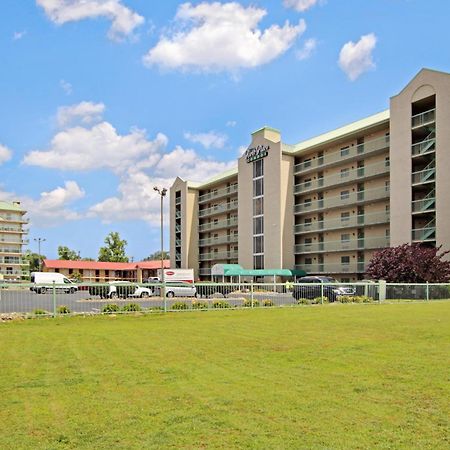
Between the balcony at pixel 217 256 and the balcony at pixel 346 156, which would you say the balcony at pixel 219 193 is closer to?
the balcony at pixel 217 256

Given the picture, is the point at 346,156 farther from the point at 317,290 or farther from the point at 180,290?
the point at 180,290

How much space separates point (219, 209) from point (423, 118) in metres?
36.7

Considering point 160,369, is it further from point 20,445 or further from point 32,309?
point 32,309

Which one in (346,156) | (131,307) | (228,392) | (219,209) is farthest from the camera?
(219,209)

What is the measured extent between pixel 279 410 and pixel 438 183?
41.0 m

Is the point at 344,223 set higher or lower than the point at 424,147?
lower

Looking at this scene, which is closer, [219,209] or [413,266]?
[413,266]

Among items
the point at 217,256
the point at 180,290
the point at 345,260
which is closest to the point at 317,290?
the point at 180,290

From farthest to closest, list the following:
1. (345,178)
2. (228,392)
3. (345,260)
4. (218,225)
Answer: (218,225) < (345,260) < (345,178) < (228,392)

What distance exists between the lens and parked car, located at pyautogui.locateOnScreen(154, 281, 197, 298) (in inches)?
871

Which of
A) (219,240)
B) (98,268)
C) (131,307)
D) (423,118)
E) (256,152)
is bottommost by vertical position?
(98,268)

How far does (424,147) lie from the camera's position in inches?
1745

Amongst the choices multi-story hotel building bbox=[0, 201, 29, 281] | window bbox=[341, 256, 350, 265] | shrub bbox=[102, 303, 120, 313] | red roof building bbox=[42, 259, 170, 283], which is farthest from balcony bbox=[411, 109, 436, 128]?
multi-story hotel building bbox=[0, 201, 29, 281]

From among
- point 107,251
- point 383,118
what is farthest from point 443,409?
point 107,251
